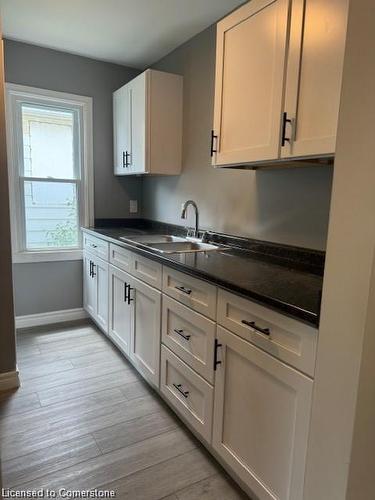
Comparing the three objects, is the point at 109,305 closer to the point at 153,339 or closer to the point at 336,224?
the point at 153,339

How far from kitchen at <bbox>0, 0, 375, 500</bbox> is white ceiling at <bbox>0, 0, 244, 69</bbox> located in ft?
0.11

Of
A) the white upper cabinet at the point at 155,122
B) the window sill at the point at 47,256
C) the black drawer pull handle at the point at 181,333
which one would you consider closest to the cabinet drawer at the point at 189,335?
the black drawer pull handle at the point at 181,333

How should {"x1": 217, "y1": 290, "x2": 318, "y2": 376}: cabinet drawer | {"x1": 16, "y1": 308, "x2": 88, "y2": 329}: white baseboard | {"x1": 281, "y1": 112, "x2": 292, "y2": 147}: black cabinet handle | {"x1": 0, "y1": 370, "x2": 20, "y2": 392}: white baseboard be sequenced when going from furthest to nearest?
{"x1": 16, "y1": 308, "x2": 88, "y2": 329}: white baseboard → {"x1": 0, "y1": 370, "x2": 20, "y2": 392}: white baseboard → {"x1": 281, "y1": 112, "x2": 292, "y2": 147}: black cabinet handle → {"x1": 217, "y1": 290, "x2": 318, "y2": 376}: cabinet drawer

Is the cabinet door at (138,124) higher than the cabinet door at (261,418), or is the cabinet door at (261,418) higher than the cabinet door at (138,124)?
the cabinet door at (138,124)

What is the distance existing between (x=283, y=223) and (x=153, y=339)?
104 cm

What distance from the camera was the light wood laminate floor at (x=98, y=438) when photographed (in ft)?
4.93

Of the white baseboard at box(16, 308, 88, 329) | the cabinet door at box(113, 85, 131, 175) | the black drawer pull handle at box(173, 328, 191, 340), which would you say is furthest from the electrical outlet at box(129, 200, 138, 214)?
the black drawer pull handle at box(173, 328, 191, 340)

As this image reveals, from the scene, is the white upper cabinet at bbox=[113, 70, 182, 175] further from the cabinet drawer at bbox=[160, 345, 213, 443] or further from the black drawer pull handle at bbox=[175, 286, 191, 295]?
the cabinet drawer at bbox=[160, 345, 213, 443]

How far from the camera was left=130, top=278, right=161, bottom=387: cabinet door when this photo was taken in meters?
2.02

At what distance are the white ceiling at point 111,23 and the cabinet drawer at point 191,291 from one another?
1781mm

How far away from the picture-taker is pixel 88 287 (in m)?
3.29

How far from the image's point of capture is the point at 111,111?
3367 millimetres

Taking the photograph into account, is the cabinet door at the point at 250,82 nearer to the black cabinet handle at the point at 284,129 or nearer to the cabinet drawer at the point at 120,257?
the black cabinet handle at the point at 284,129

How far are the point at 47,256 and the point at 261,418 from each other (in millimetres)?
2602
